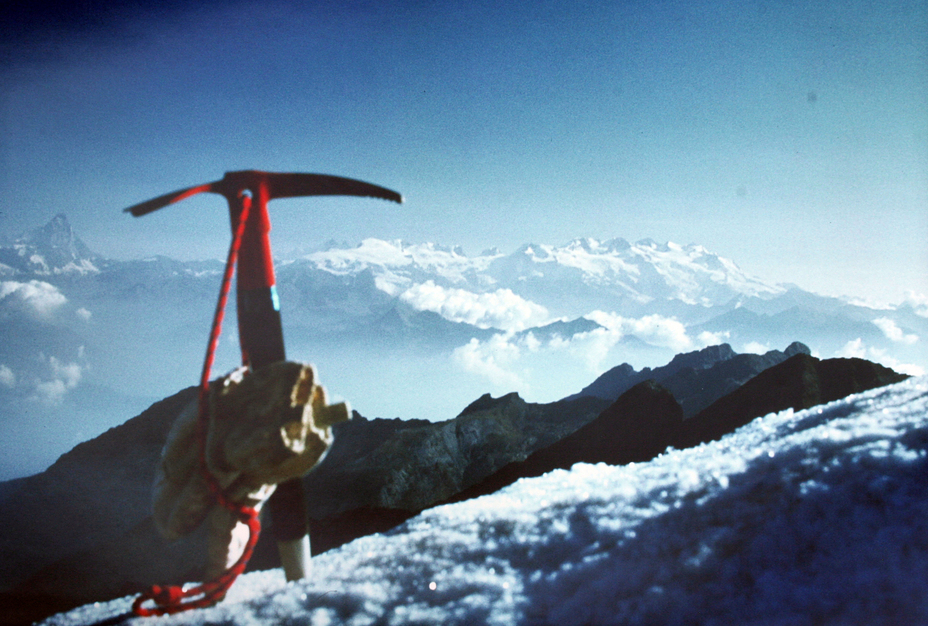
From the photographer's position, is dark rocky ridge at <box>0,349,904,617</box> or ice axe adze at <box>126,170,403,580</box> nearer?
ice axe adze at <box>126,170,403,580</box>

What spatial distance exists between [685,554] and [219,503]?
2.47m

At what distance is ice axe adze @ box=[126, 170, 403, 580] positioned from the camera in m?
2.85

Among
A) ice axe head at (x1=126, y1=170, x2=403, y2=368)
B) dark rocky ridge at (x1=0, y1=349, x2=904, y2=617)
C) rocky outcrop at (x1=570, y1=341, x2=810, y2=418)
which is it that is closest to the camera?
ice axe head at (x1=126, y1=170, x2=403, y2=368)

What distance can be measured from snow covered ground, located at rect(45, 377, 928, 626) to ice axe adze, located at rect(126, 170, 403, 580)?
1.03ft

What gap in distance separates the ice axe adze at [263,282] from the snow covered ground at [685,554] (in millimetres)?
315

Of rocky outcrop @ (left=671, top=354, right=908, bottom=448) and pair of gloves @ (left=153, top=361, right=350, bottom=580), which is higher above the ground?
pair of gloves @ (left=153, top=361, right=350, bottom=580)

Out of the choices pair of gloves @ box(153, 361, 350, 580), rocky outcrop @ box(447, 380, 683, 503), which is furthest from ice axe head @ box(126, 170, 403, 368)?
rocky outcrop @ box(447, 380, 683, 503)

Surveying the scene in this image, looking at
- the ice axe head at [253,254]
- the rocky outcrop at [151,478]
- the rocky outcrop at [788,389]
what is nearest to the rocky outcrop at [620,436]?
the rocky outcrop at [788,389]

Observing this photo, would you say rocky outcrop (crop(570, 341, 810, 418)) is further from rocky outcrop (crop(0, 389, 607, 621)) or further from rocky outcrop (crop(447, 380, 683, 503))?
rocky outcrop (crop(0, 389, 607, 621))

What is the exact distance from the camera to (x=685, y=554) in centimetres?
215

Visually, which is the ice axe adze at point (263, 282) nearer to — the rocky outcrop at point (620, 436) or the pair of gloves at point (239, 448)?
the pair of gloves at point (239, 448)

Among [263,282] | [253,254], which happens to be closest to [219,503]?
[263,282]

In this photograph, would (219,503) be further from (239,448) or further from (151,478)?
(151,478)

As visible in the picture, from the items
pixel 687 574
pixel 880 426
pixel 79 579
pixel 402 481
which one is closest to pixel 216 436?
pixel 687 574
